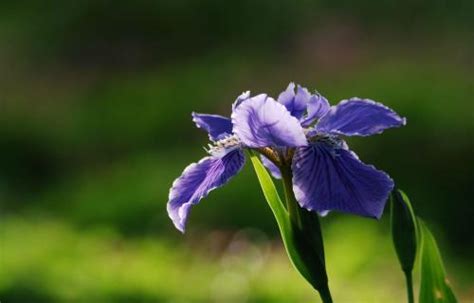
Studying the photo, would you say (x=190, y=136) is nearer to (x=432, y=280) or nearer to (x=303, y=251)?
(x=432, y=280)

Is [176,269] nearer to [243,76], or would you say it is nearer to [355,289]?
[355,289]

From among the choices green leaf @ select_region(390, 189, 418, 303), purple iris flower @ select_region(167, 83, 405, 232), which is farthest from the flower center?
green leaf @ select_region(390, 189, 418, 303)

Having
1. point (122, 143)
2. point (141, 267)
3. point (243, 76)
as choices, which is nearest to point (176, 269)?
point (141, 267)

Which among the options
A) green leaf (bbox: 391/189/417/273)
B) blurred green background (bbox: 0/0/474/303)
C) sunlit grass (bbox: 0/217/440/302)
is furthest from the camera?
blurred green background (bbox: 0/0/474/303)

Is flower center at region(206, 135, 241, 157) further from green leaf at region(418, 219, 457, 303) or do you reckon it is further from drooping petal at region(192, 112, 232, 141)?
green leaf at region(418, 219, 457, 303)

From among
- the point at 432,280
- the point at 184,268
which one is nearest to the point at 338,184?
the point at 432,280

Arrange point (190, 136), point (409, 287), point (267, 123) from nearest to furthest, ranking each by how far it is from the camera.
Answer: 1. point (267, 123)
2. point (409, 287)
3. point (190, 136)
